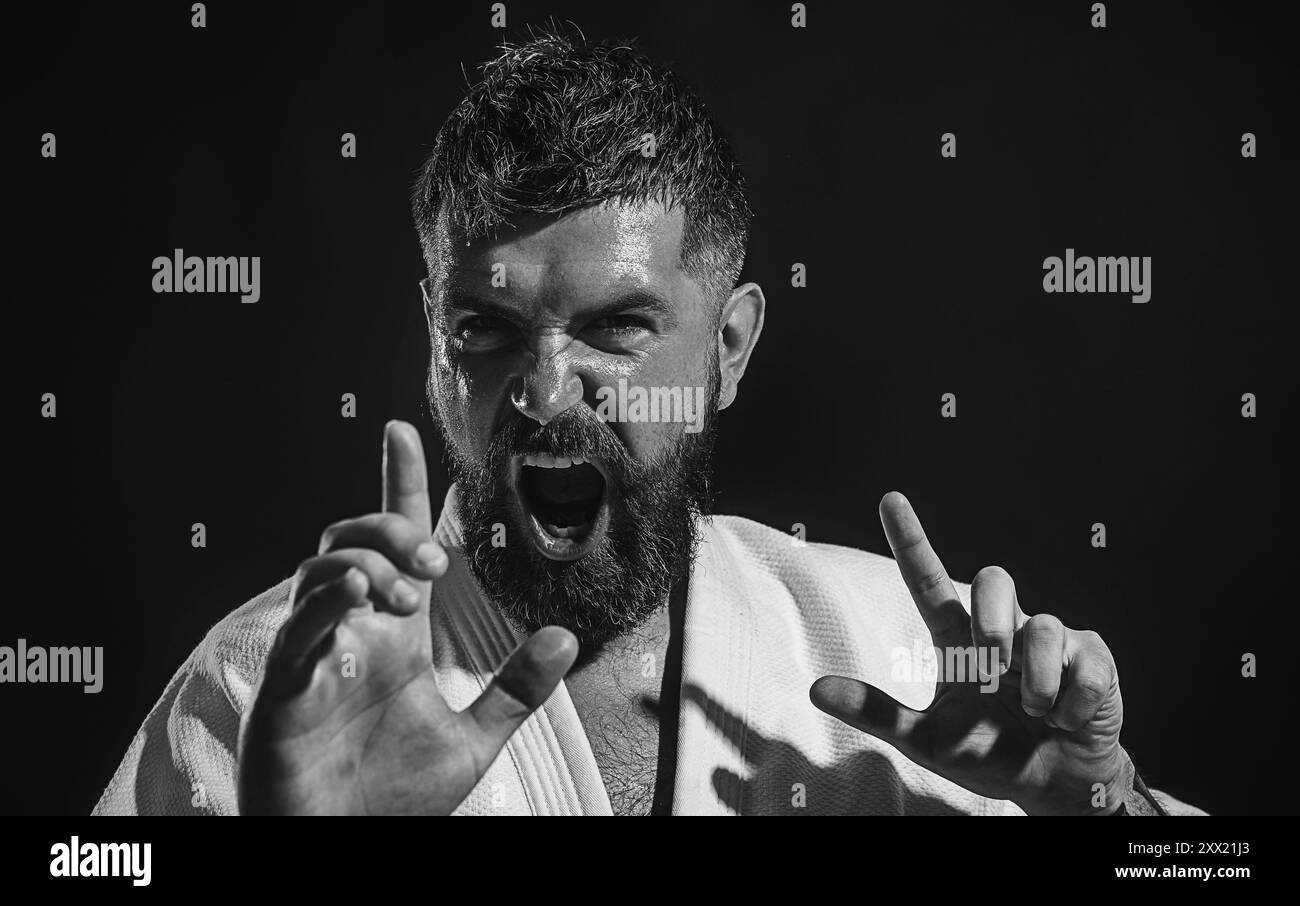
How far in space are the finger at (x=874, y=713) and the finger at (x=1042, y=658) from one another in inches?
7.8

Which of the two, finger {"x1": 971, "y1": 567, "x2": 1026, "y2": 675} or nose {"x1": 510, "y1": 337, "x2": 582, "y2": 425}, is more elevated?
nose {"x1": 510, "y1": 337, "x2": 582, "y2": 425}

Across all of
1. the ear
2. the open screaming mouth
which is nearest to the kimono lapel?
the open screaming mouth

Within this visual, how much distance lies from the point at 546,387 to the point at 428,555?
62cm

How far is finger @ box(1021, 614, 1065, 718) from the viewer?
182 centimetres

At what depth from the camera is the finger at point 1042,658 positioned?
1817 millimetres

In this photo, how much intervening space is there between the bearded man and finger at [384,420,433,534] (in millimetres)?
361

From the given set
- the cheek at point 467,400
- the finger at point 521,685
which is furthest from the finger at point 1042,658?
the cheek at point 467,400

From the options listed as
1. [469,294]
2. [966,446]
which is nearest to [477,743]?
[469,294]

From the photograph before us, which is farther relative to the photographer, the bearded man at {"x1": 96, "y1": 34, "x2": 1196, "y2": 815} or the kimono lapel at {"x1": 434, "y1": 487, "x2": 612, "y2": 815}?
the kimono lapel at {"x1": 434, "y1": 487, "x2": 612, "y2": 815}

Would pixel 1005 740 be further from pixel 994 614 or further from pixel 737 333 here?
pixel 737 333

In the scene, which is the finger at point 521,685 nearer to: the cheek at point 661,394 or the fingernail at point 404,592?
the fingernail at point 404,592

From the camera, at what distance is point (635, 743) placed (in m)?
2.32

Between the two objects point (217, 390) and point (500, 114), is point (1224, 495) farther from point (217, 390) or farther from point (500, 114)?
point (217, 390)

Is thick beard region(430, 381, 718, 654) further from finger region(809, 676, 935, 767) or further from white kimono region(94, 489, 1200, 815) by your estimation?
finger region(809, 676, 935, 767)
